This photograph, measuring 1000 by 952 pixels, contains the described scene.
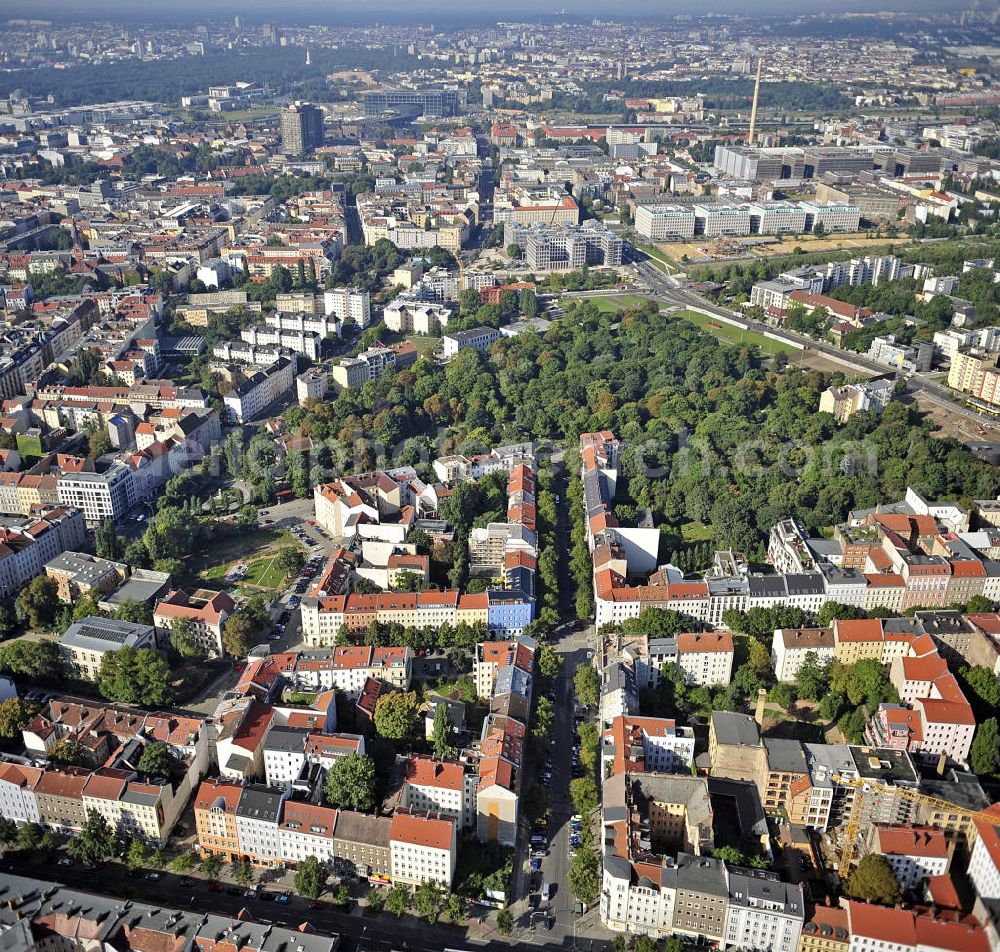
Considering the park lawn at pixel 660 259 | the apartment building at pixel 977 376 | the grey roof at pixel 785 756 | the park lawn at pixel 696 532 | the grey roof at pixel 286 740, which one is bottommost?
the park lawn at pixel 696 532

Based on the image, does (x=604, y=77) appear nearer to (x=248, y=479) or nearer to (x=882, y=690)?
(x=248, y=479)

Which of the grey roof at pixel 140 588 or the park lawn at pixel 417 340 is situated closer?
the grey roof at pixel 140 588

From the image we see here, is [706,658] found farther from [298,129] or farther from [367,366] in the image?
[298,129]

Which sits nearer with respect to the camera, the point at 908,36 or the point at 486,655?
Answer: the point at 486,655

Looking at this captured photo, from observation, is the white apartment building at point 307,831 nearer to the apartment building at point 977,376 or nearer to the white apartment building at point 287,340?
the white apartment building at point 287,340

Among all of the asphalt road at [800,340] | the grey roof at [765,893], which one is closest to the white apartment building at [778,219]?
the asphalt road at [800,340]

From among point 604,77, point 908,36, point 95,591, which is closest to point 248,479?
point 95,591
